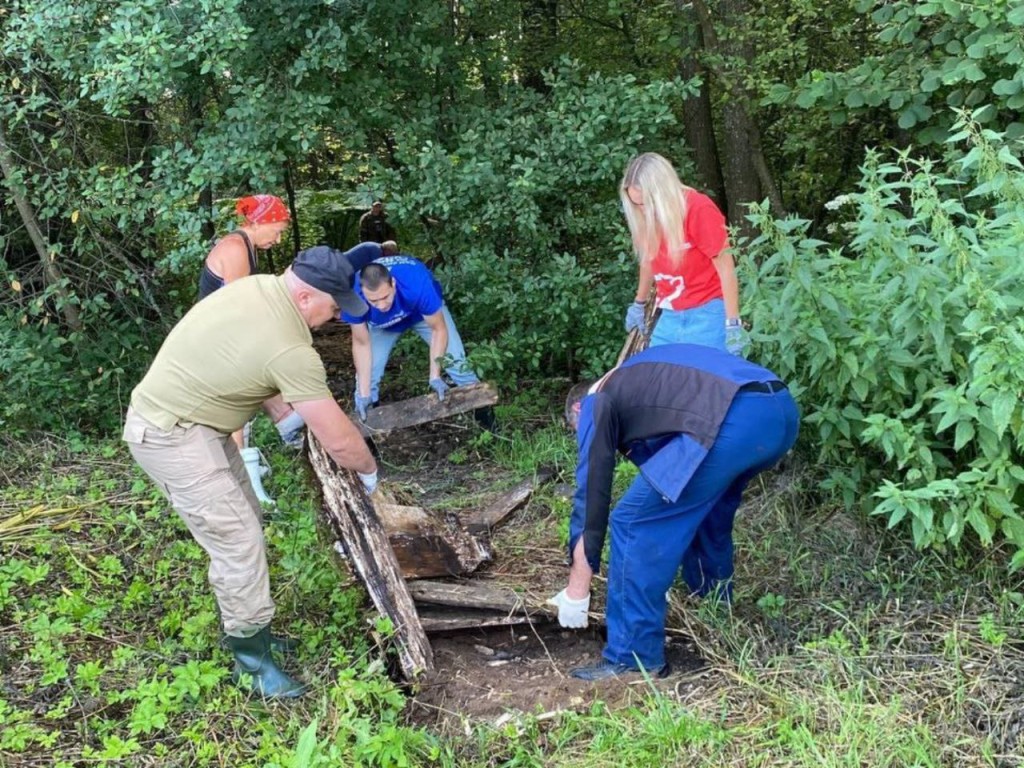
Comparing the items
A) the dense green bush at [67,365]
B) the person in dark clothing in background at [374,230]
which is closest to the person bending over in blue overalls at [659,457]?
the dense green bush at [67,365]

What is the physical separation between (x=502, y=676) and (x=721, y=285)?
2315 millimetres

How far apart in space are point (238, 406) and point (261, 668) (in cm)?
98

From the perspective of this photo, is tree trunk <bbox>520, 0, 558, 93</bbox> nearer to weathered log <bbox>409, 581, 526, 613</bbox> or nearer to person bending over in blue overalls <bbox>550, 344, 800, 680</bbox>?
weathered log <bbox>409, 581, 526, 613</bbox>

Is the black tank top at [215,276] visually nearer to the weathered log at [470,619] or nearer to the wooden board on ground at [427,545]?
the wooden board on ground at [427,545]

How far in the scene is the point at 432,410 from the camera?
5.91 metres

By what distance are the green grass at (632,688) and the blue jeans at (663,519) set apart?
207mm

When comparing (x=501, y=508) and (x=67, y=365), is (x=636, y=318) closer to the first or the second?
(x=501, y=508)

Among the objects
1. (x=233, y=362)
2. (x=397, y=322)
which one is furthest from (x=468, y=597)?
(x=397, y=322)

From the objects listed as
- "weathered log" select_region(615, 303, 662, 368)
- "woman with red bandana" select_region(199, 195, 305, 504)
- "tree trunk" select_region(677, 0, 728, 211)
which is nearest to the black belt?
"weathered log" select_region(615, 303, 662, 368)

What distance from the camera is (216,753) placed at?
293 cm

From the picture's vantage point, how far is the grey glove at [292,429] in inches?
194

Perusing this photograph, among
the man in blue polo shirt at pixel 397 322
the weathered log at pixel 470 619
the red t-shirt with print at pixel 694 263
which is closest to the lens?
the weathered log at pixel 470 619

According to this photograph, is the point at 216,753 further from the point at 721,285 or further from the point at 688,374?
the point at 721,285

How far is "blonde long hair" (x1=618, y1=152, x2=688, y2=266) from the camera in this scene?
4320mm
